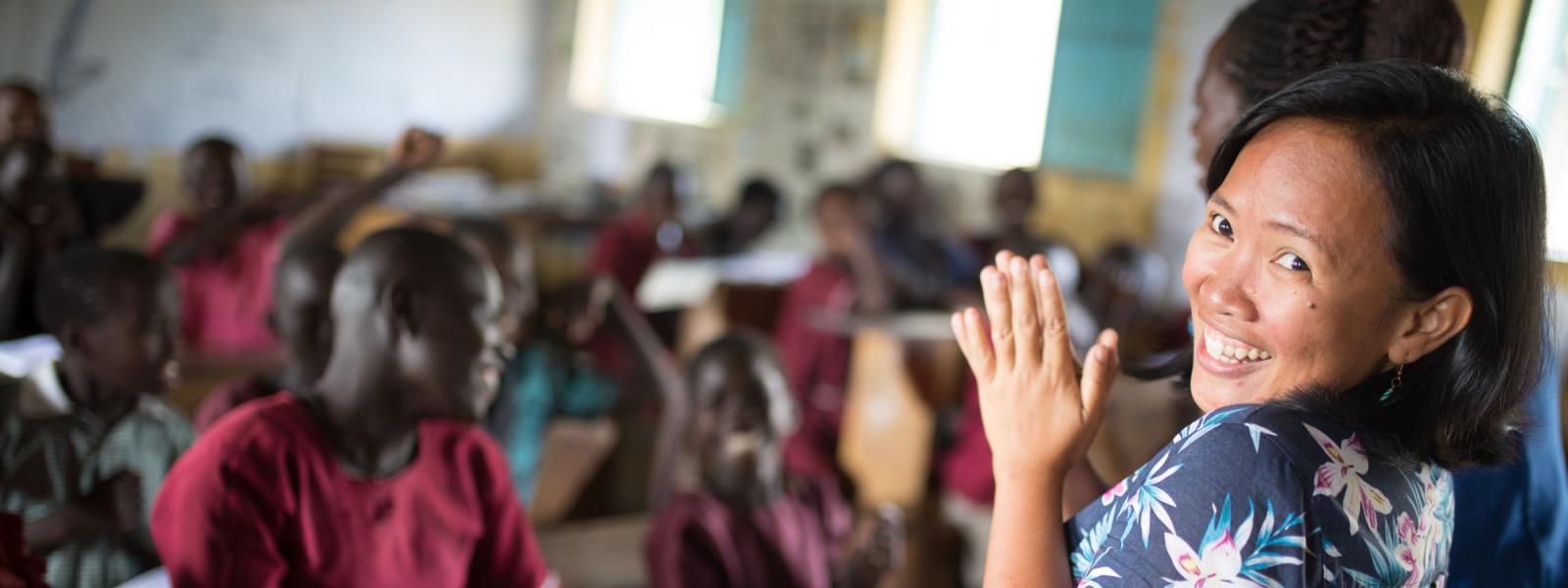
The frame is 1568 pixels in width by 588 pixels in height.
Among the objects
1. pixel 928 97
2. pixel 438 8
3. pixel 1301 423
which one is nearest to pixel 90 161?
pixel 438 8

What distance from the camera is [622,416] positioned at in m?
A: 3.91

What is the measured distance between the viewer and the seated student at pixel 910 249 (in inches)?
185

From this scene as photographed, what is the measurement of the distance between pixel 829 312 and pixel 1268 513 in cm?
349

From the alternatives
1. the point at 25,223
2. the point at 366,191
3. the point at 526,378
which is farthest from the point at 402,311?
the point at 526,378

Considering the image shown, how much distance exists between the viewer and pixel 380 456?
63.4 inches

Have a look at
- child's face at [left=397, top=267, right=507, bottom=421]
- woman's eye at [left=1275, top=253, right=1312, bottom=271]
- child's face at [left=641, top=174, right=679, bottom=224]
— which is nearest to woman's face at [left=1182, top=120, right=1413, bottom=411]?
woman's eye at [left=1275, top=253, right=1312, bottom=271]

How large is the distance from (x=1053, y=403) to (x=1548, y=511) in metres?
0.69

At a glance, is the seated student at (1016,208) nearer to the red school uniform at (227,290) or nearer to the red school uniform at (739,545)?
the red school uniform at (739,545)

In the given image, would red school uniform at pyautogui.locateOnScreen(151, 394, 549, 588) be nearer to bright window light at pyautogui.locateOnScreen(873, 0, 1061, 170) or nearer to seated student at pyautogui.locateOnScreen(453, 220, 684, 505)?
seated student at pyautogui.locateOnScreen(453, 220, 684, 505)

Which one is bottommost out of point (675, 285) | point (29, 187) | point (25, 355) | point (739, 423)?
point (675, 285)

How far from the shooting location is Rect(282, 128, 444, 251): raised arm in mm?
1980

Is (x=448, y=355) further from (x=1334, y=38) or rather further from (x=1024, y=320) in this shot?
(x=1334, y=38)

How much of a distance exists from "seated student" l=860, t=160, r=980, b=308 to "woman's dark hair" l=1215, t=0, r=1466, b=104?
3.19 m

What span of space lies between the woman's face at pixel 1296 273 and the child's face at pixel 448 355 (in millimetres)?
1011
